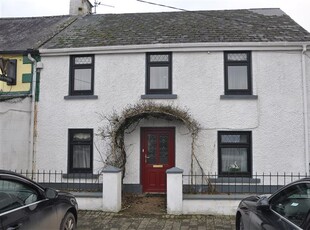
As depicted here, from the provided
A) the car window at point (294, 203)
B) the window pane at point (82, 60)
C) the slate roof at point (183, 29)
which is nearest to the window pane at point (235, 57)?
the slate roof at point (183, 29)

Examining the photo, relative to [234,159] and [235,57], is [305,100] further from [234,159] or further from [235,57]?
[234,159]

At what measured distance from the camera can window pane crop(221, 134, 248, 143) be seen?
34.3 ft

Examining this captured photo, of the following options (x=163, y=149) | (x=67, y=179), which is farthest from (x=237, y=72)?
(x=67, y=179)

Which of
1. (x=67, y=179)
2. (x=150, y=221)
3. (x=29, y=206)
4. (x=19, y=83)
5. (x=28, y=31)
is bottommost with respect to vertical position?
(x=150, y=221)

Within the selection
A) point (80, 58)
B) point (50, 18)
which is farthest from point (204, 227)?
point (50, 18)

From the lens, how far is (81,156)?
11.0 metres

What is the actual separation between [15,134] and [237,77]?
7.36 meters

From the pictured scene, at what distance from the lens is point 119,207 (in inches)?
348

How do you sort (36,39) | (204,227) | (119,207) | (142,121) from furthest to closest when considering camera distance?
1. (36,39)
2. (142,121)
3. (119,207)
4. (204,227)

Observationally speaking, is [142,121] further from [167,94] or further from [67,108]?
[67,108]

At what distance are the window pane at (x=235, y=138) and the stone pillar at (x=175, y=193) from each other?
8.80 ft

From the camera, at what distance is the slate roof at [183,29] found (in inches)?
431

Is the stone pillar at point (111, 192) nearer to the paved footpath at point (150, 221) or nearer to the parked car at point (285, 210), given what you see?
the paved footpath at point (150, 221)

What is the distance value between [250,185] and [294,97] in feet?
10.0
